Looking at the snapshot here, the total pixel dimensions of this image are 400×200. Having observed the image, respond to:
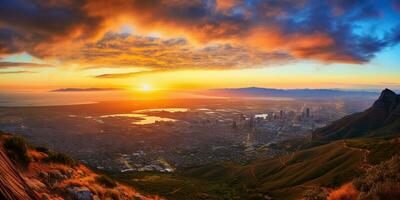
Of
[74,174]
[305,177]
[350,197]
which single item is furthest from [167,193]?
[350,197]

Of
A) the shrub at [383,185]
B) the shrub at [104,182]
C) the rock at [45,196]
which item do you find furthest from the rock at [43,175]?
the shrub at [383,185]

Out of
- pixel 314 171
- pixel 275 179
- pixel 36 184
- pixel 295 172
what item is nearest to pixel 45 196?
pixel 36 184

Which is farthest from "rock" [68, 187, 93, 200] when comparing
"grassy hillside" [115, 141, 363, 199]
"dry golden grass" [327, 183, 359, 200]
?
"grassy hillside" [115, 141, 363, 199]

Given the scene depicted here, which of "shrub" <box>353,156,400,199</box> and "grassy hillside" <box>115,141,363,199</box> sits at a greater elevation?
"shrub" <box>353,156,400,199</box>

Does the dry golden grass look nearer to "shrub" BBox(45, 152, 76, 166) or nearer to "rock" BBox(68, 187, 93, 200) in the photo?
"rock" BBox(68, 187, 93, 200)

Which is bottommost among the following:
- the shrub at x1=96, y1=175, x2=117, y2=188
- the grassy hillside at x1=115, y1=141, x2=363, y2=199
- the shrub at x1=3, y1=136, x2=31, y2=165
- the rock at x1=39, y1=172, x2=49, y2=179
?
the grassy hillside at x1=115, y1=141, x2=363, y2=199

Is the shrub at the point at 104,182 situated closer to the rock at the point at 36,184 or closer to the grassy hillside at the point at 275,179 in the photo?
the rock at the point at 36,184
